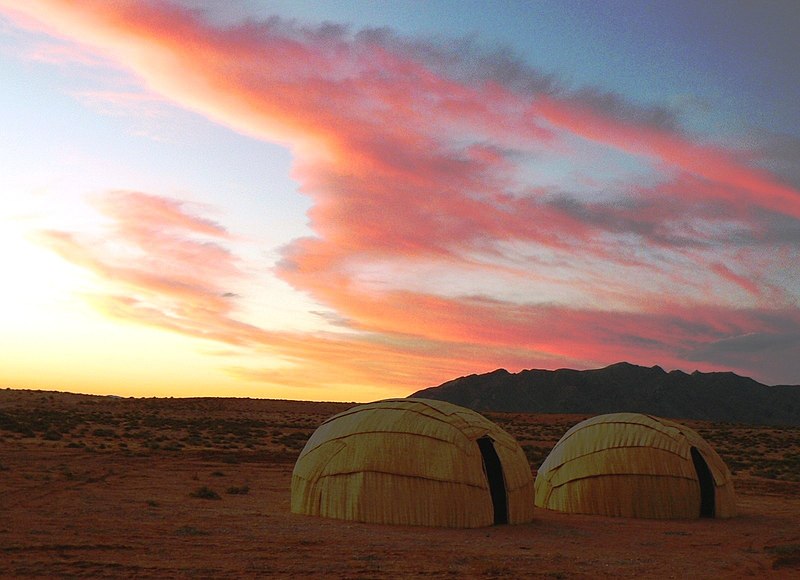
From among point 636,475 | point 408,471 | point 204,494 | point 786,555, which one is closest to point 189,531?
point 408,471

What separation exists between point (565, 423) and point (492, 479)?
217 ft

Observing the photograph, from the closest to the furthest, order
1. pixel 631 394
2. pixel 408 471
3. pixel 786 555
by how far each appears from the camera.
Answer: pixel 786 555 → pixel 408 471 → pixel 631 394

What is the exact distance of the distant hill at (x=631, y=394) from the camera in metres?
158

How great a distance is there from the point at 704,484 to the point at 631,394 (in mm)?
147337

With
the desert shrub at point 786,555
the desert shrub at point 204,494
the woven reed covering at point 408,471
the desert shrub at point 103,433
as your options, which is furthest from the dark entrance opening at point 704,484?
the desert shrub at point 103,433

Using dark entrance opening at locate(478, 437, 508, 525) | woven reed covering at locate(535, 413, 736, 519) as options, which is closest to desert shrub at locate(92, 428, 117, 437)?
woven reed covering at locate(535, 413, 736, 519)

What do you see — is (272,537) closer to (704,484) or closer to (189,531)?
(189,531)

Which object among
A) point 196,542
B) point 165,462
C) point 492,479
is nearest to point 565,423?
point 165,462

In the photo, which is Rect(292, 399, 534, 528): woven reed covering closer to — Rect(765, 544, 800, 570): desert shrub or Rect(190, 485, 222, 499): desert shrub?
Rect(190, 485, 222, 499): desert shrub

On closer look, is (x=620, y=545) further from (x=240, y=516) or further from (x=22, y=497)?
(x=22, y=497)

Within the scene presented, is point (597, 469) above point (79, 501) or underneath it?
above

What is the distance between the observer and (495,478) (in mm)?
19234

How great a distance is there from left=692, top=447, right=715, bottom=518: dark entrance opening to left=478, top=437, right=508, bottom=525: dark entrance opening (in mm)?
6962

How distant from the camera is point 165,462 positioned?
106ft
